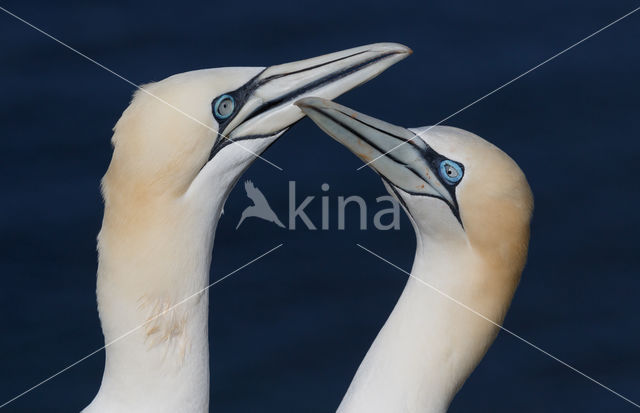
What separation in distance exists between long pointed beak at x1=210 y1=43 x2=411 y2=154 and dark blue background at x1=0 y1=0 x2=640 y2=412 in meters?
3.20

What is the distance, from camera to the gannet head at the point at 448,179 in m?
7.05

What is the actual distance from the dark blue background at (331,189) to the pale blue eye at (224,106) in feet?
11.2

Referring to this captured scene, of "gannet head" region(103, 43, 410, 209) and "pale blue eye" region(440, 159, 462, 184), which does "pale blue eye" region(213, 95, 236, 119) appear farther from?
"pale blue eye" region(440, 159, 462, 184)

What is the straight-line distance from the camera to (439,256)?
737cm

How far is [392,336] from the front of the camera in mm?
7375

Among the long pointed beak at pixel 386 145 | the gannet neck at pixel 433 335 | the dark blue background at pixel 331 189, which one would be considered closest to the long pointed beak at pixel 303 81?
the long pointed beak at pixel 386 145

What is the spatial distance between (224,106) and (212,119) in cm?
12

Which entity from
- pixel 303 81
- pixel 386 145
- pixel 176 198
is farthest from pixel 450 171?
pixel 176 198

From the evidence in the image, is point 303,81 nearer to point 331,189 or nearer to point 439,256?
point 439,256

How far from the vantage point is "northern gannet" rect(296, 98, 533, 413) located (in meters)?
7.12

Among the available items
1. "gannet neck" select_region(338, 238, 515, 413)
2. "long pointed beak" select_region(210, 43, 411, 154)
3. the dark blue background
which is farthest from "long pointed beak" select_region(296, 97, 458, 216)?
the dark blue background

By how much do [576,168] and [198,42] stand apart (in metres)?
3.05

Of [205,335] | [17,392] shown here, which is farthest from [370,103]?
[205,335]

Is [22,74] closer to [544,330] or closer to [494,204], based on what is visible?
[544,330]
